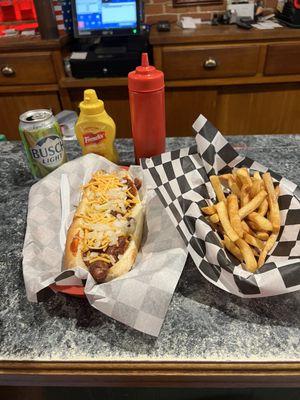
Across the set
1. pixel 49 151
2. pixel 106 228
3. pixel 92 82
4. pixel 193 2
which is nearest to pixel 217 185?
pixel 106 228

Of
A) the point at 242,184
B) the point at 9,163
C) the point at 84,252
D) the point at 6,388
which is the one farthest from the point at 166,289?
the point at 9,163

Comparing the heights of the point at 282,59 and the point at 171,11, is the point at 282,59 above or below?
below

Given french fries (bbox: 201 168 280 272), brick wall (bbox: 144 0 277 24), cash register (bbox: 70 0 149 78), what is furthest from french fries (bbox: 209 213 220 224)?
brick wall (bbox: 144 0 277 24)

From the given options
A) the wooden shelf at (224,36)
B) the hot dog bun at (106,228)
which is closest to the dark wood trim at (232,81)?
the wooden shelf at (224,36)

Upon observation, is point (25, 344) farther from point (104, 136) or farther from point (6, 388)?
point (104, 136)

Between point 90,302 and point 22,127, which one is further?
point 22,127

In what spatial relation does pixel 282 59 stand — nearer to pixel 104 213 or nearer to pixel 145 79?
pixel 145 79
